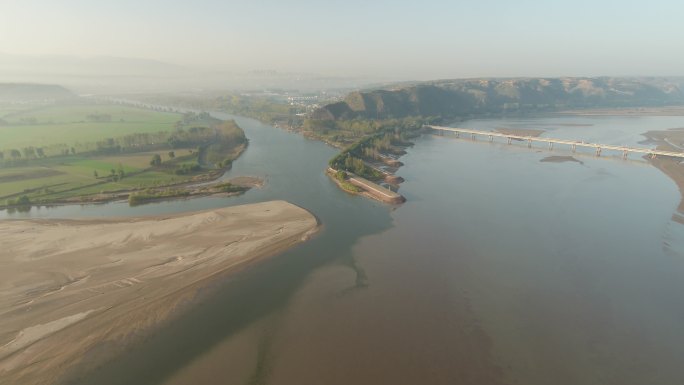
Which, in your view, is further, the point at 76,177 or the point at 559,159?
the point at 559,159

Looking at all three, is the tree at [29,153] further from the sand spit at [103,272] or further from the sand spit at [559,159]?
the sand spit at [559,159]

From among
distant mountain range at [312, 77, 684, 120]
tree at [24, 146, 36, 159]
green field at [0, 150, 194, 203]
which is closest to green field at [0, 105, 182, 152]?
tree at [24, 146, 36, 159]

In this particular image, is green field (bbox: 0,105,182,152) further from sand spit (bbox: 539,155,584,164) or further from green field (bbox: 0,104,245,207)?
sand spit (bbox: 539,155,584,164)

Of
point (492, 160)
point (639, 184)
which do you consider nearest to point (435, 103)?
point (492, 160)

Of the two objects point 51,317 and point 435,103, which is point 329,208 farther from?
point 435,103

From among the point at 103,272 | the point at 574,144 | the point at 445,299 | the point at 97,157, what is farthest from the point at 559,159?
the point at 97,157

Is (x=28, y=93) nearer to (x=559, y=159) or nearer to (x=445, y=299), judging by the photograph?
(x=559, y=159)

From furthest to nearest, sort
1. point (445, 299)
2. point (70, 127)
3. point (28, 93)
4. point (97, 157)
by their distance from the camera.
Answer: point (28, 93) → point (70, 127) → point (97, 157) → point (445, 299)
